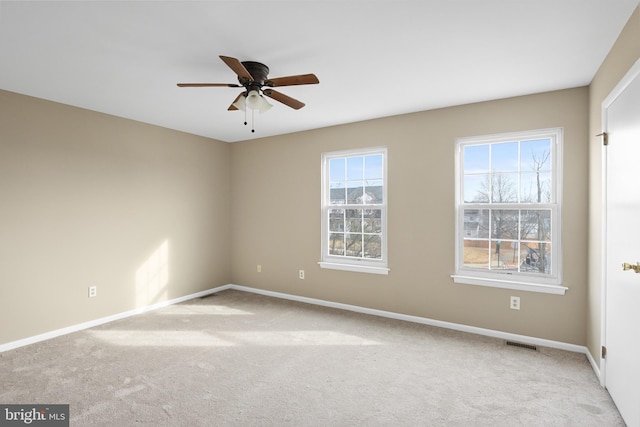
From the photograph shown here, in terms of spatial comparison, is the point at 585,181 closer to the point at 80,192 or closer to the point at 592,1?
the point at 592,1

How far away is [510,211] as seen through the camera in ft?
11.0

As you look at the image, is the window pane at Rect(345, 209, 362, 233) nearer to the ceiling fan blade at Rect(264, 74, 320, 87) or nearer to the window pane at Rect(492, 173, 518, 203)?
the window pane at Rect(492, 173, 518, 203)

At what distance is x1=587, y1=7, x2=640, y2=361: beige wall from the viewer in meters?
2.11

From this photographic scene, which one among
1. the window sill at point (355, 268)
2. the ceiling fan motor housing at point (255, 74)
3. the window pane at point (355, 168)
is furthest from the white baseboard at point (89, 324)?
the ceiling fan motor housing at point (255, 74)

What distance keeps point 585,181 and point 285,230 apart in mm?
3534

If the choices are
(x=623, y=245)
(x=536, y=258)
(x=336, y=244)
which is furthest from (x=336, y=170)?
(x=623, y=245)

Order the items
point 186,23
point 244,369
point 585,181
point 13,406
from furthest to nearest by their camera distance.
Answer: point 585,181
point 244,369
point 13,406
point 186,23

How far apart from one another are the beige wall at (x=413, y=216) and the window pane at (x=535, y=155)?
0.17 metres

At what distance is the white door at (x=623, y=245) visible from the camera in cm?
186

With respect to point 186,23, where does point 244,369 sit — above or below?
below

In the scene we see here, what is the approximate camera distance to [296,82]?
89.0 inches

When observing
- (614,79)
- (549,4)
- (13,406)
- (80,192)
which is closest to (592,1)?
(549,4)

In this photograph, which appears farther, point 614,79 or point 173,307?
point 173,307

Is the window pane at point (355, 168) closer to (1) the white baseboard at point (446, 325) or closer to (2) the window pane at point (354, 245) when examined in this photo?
(2) the window pane at point (354, 245)
